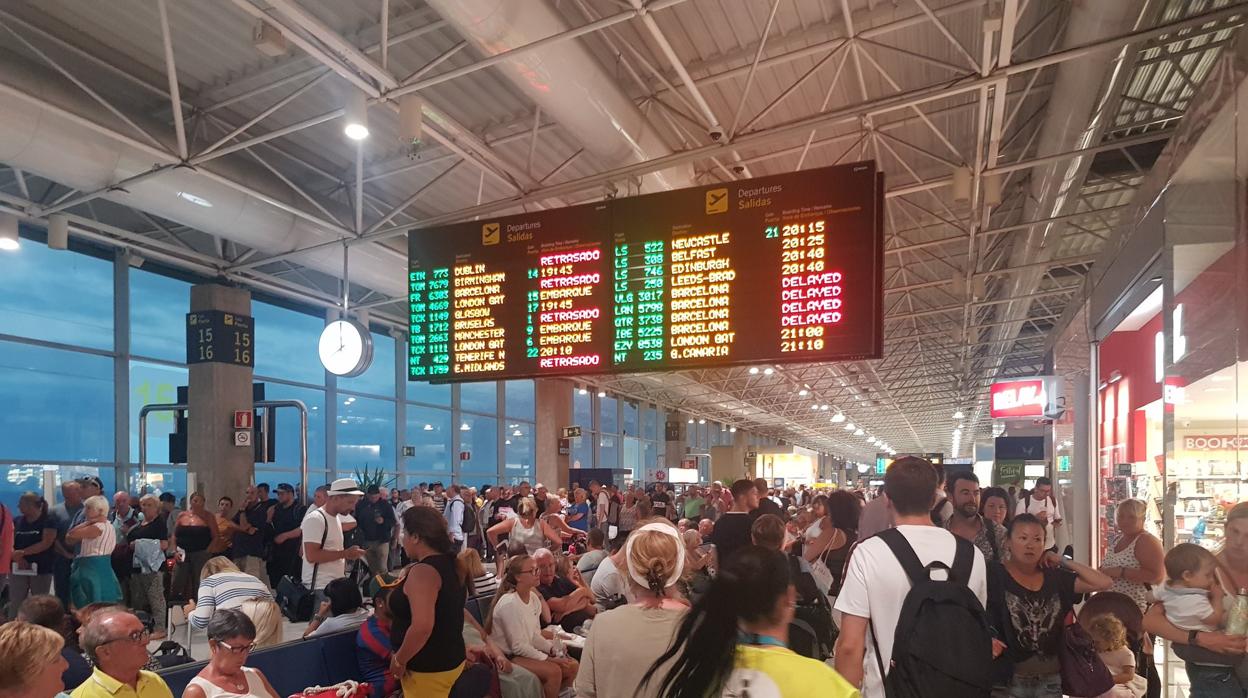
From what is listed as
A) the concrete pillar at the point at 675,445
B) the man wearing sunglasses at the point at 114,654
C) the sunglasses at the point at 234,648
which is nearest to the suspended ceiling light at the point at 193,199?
the man wearing sunglasses at the point at 114,654

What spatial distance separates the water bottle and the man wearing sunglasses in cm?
481

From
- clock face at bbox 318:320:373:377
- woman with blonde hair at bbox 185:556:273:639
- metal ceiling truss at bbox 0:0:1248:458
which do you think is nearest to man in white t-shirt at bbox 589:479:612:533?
metal ceiling truss at bbox 0:0:1248:458

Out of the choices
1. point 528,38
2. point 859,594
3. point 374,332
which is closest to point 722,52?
point 528,38

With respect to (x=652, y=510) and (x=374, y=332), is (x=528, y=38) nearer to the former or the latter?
(x=652, y=510)

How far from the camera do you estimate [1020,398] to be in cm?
1742

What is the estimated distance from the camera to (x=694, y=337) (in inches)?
280

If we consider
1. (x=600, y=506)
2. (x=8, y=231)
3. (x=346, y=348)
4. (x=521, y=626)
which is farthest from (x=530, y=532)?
(x=600, y=506)

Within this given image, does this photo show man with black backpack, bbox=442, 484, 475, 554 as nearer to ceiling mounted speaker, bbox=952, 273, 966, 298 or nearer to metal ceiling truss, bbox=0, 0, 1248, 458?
metal ceiling truss, bbox=0, 0, 1248, 458

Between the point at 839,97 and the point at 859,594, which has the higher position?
the point at 839,97

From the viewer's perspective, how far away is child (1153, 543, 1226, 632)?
13.3 ft

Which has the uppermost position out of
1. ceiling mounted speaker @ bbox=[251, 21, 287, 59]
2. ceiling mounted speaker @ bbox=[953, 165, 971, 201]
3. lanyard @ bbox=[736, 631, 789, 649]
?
ceiling mounted speaker @ bbox=[251, 21, 287, 59]

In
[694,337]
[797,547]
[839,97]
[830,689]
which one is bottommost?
[797,547]

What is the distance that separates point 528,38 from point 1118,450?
8.99 m

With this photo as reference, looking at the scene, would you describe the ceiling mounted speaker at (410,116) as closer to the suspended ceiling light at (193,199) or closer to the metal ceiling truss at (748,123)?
the metal ceiling truss at (748,123)
